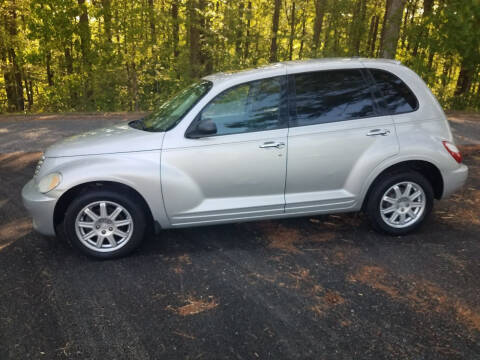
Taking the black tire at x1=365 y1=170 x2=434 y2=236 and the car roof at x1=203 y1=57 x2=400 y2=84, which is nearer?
the car roof at x1=203 y1=57 x2=400 y2=84

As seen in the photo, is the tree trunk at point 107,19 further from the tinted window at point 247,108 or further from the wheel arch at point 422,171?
the wheel arch at point 422,171

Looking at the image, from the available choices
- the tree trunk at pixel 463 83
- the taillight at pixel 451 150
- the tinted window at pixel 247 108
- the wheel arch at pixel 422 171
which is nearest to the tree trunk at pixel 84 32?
the tinted window at pixel 247 108

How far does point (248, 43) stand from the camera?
2098cm

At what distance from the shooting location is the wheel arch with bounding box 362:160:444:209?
450cm

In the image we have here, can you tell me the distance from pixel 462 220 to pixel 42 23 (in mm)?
16396

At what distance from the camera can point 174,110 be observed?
4543 millimetres

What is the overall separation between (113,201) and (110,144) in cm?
59

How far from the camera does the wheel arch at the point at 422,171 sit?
450cm

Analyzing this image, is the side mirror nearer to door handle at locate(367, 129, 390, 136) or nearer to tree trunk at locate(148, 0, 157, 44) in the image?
door handle at locate(367, 129, 390, 136)

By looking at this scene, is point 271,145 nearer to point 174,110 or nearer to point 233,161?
point 233,161

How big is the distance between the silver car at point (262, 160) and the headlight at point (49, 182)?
0.01 meters

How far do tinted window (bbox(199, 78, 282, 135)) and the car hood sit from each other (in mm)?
576

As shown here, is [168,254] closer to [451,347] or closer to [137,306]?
[137,306]

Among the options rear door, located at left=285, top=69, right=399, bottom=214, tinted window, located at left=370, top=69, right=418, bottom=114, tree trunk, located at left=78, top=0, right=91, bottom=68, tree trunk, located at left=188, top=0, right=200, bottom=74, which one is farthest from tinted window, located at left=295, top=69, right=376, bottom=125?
tree trunk, located at left=78, top=0, right=91, bottom=68
